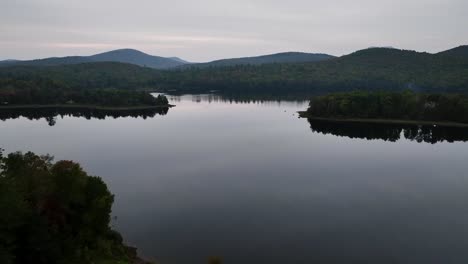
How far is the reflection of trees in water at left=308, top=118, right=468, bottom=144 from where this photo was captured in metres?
109

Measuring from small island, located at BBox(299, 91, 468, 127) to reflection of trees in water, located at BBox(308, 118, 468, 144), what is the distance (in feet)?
18.7

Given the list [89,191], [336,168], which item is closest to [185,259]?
[89,191]

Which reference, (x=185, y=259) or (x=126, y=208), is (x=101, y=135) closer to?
(x=126, y=208)

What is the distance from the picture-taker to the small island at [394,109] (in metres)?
126

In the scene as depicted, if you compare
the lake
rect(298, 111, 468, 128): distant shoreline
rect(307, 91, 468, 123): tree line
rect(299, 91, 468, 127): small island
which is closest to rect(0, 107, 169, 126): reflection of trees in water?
the lake

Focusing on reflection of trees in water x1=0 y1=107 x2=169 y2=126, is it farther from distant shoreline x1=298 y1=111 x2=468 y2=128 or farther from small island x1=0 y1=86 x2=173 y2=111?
distant shoreline x1=298 y1=111 x2=468 y2=128

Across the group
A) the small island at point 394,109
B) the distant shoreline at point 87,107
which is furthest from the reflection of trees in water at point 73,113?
the small island at point 394,109

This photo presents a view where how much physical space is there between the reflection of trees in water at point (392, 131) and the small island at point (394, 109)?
5694 millimetres

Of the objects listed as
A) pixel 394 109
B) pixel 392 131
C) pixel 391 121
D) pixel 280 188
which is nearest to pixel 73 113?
pixel 391 121

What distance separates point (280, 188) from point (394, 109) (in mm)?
87922

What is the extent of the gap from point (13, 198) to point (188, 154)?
6044 cm

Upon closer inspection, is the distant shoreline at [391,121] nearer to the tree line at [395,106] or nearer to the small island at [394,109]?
the small island at [394,109]

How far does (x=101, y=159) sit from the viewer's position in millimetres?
83312

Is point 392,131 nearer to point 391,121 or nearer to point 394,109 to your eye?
point 391,121
